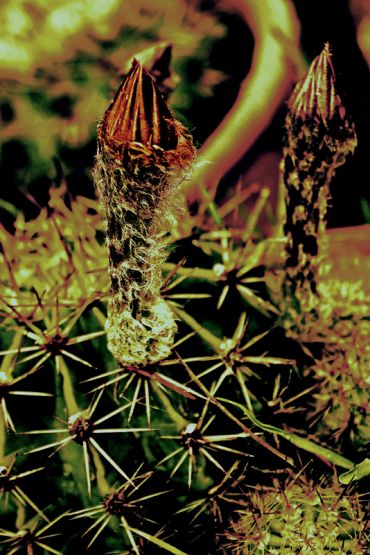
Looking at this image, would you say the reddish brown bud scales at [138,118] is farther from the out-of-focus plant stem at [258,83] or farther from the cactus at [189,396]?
the out-of-focus plant stem at [258,83]

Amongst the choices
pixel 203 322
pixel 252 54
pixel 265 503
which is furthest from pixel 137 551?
pixel 252 54

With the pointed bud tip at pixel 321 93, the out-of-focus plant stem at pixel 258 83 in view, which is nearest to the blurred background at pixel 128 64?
the out-of-focus plant stem at pixel 258 83

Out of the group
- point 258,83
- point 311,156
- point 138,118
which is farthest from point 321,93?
point 258,83

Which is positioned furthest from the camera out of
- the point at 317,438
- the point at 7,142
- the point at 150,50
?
the point at 7,142

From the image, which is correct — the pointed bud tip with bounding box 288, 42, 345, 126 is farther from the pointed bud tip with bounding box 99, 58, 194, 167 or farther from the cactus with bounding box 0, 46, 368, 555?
the pointed bud tip with bounding box 99, 58, 194, 167

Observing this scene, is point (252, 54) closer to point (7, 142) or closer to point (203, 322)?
point (7, 142)
